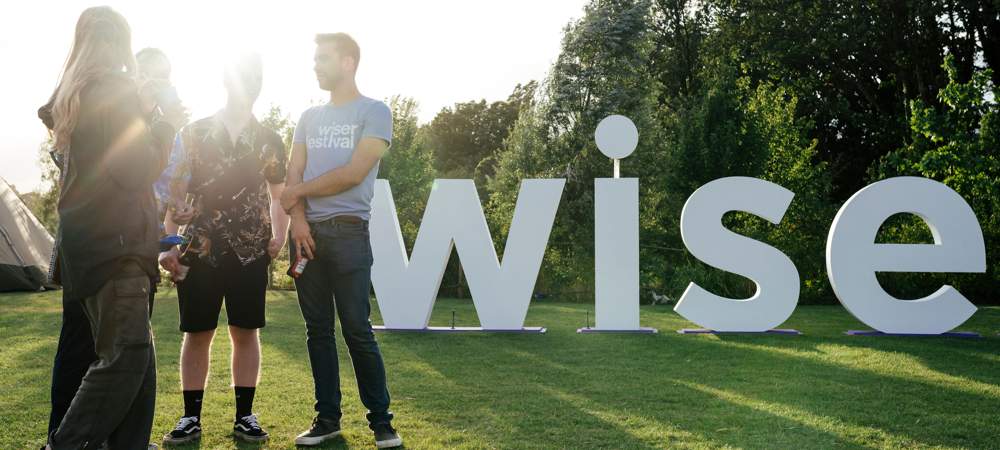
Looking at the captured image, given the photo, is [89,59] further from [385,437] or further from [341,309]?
[385,437]

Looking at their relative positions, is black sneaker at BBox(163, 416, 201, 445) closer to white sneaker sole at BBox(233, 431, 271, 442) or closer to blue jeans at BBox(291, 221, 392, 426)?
white sneaker sole at BBox(233, 431, 271, 442)

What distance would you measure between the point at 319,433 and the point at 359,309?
0.66 metres

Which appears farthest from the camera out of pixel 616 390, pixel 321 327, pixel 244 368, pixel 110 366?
pixel 616 390

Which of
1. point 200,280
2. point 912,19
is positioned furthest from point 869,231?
point 912,19

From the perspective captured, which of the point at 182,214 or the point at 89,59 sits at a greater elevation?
the point at 89,59

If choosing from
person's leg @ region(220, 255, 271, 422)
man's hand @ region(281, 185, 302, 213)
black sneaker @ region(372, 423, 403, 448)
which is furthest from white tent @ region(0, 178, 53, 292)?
black sneaker @ region(372, 423, 403, 448)

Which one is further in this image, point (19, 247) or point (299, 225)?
point (19, 247)

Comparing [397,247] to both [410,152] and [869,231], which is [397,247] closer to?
[869,231]

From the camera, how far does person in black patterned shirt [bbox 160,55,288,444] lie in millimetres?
3912

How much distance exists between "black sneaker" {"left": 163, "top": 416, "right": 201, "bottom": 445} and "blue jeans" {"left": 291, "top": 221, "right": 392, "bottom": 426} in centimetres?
63

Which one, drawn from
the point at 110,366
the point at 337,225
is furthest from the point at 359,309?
the point at 110,366

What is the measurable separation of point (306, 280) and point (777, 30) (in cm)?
2471

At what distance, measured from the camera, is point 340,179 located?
12.6 ft

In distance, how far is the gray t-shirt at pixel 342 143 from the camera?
3.90m
